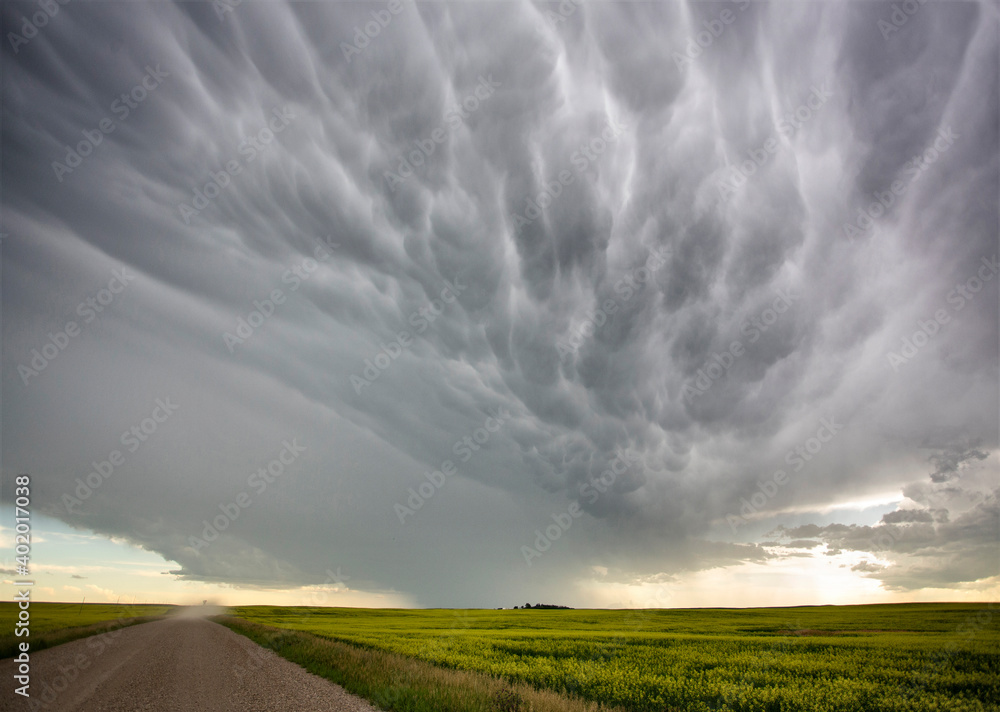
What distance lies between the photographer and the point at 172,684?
61.1 ft

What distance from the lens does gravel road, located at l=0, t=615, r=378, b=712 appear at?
15.0m

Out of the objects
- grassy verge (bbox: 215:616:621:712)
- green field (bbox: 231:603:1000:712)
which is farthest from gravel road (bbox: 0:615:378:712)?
green field (bbox: 231:603:1000:712)

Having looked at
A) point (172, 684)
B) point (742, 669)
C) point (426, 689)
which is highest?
point (172, 684)

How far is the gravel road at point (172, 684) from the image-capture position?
15.0m

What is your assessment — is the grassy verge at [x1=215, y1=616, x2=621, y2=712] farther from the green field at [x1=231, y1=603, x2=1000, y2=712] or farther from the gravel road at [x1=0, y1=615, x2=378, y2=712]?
the green field at [x1=231, y1=603, x2=1000, y2=712]

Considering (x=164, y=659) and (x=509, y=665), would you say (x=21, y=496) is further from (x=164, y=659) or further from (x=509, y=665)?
(x=509, y=665)

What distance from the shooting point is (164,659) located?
26234 millimetres

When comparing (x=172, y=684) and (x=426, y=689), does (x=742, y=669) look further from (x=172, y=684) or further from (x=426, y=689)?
(x=172, y=684)

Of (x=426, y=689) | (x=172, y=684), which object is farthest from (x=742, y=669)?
(x=172, y=684)

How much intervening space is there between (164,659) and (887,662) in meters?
38.6

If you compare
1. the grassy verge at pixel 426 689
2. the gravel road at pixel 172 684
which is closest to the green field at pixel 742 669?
the grassy verge at pixel 426 689

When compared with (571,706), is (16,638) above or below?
above

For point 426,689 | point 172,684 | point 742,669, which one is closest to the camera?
point 426,689

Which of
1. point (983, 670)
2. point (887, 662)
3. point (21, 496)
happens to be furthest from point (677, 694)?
point (21, 496)
